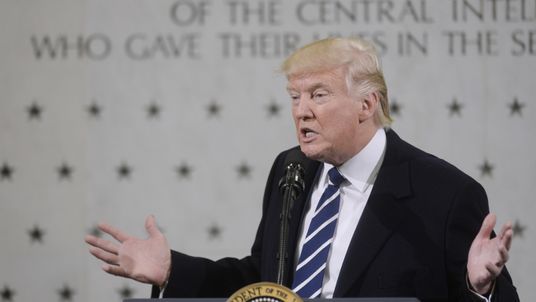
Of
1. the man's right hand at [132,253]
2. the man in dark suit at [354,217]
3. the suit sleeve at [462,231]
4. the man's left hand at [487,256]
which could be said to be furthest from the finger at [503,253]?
the man's right hand at [132,253]

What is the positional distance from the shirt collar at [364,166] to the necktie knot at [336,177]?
11 millimetres

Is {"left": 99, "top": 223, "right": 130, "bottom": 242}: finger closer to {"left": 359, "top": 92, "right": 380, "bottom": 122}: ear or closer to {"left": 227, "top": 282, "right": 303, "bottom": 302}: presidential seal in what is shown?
{"left": 227, "top": 282, "right": 303, "bottom": 302}: presidential seal

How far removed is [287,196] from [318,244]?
10.8 inches

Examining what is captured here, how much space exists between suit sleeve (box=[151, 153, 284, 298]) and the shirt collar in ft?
1.08

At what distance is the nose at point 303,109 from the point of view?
10.8 ft

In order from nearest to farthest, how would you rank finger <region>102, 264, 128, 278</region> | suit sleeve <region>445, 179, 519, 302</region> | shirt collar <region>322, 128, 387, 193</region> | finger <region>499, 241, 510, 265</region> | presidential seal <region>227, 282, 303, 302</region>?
1. presidential seal <region>227, 282, 303, 302</region>
2. finger <region>499, 241, 510, 265</region>
3. finger <region>102, 264, 128, 278</region>
4. suit sleeve <region>445, 179, 519, 302</region>
5. shirt collar <region>322, 128, 387, 193</region>

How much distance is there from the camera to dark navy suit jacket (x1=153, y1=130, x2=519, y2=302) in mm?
3178

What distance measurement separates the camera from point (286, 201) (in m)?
3.10

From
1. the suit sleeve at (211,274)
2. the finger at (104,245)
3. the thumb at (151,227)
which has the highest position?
the thumb at (151,227)

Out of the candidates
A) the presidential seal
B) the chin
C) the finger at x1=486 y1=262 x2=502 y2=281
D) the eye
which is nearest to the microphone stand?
the chin

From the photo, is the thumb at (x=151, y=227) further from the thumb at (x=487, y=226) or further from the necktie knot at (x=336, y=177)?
the thumb at (x=487, y=226)

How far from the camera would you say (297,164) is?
3227 millimetres

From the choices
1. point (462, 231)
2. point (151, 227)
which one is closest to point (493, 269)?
point (462, 231)

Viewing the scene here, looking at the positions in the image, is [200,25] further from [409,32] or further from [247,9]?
[409,32]
